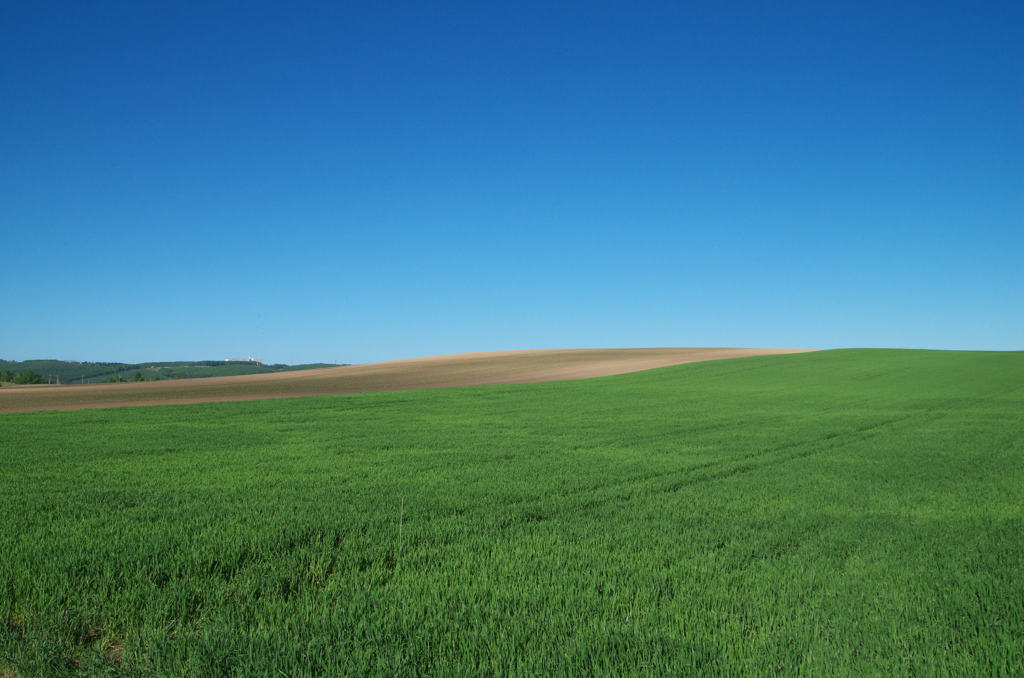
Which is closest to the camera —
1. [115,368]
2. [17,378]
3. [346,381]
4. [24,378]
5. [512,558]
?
[512,558]

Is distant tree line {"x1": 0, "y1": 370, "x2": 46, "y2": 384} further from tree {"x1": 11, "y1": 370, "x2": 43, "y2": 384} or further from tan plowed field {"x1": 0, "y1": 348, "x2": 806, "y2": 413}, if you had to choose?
tan plowed field {"x1": 0, "y1": 348, "x2": 806, "y2": 413}

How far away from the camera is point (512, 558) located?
510cm

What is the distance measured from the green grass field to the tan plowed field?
19243mm

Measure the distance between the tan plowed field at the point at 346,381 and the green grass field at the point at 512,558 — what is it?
758 inches

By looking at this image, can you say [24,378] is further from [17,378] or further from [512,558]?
[512,558]

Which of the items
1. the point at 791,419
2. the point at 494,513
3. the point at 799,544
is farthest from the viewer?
the point at 791,419

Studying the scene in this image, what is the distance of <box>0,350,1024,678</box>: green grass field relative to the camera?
3.52 m

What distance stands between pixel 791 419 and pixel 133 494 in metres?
15.2

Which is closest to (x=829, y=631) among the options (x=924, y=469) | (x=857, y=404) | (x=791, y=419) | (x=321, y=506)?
(x=321, y=506)

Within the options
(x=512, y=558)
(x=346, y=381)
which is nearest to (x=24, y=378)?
(x=346, y=381)

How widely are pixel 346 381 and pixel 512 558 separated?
39.0 m

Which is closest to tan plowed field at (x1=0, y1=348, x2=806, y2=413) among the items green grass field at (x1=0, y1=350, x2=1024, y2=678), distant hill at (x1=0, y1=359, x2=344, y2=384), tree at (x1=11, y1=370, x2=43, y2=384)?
green grass field at (x1=0, y1=350, x2=1024, y2=678)

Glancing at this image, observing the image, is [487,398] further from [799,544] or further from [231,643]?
[231,643]

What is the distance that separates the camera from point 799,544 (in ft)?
18.1
